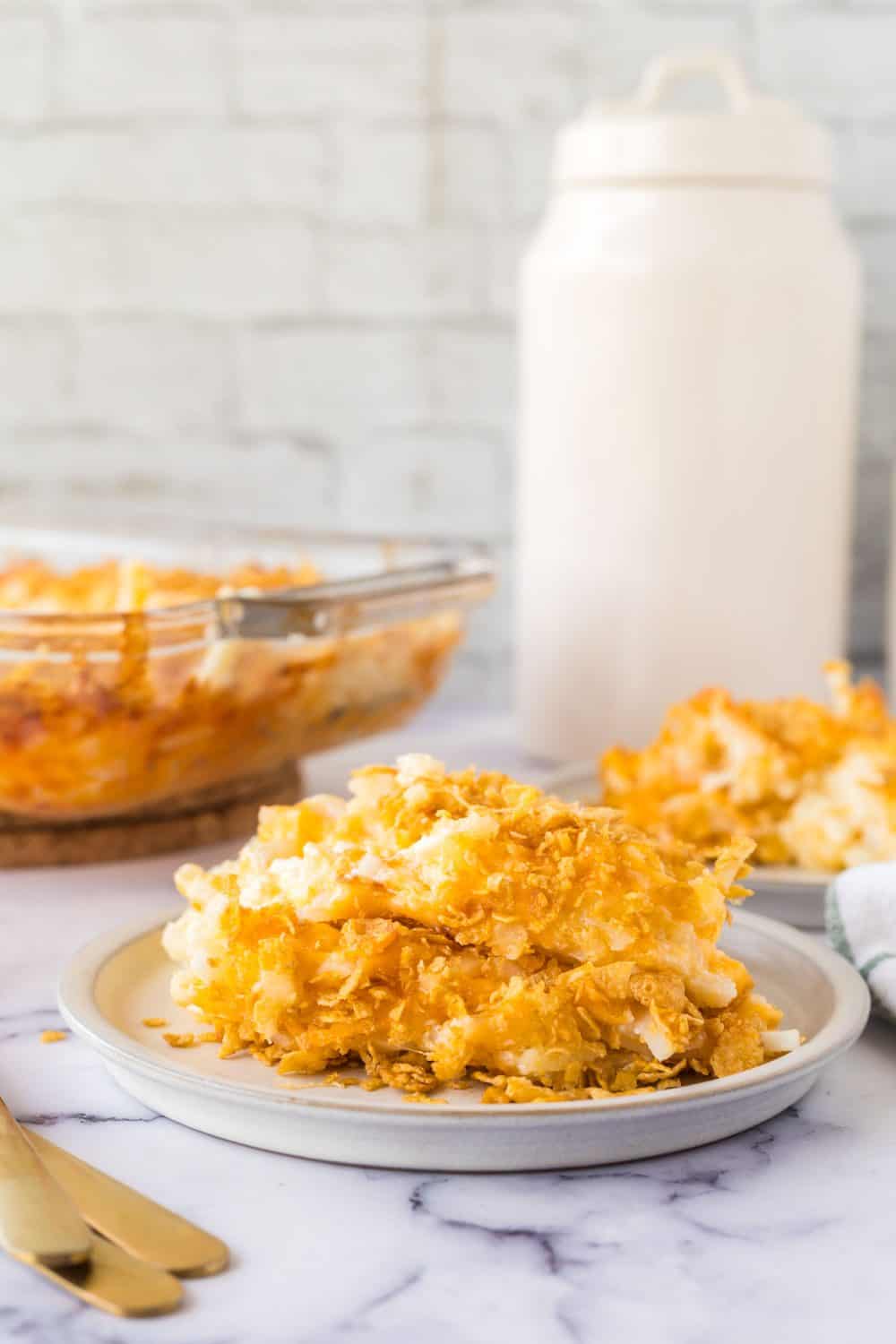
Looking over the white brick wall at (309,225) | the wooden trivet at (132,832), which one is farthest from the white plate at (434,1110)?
the white brick wall at (309,225)

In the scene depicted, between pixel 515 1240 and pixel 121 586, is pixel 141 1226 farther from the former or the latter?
pixel 121 586

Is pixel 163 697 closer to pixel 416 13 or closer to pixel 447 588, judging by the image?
pixel 447 588

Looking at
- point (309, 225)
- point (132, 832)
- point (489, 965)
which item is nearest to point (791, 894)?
point (489, 965)

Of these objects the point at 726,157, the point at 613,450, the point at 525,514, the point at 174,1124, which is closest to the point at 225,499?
the point at 525,514

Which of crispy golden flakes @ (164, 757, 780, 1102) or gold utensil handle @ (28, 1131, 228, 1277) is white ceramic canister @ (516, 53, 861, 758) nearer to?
crispy golden flakes @ (164, 757, 780, 1102)

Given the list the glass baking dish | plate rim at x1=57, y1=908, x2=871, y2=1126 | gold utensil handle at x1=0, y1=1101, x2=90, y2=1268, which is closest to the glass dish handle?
the glass baking dish

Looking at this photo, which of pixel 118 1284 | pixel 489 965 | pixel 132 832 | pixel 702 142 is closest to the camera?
pixel 118 1284
